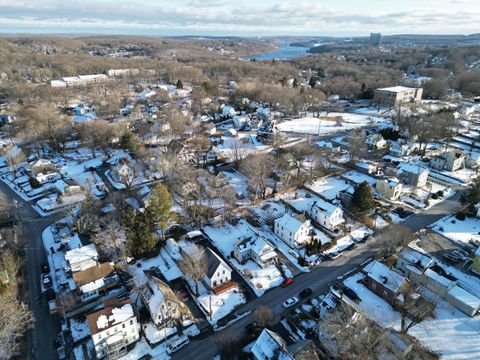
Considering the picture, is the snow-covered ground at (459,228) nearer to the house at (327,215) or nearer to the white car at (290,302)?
the house at (327,215)

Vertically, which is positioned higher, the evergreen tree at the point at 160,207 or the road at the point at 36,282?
the evergreen tree at the point at 160,207

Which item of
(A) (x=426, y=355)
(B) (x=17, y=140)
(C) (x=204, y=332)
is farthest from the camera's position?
(B) (x=17, y=140)

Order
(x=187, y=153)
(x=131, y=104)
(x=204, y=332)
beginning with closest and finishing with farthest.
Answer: (x=204, y=332)
(x=187, y=153)
(x=131, y=104)

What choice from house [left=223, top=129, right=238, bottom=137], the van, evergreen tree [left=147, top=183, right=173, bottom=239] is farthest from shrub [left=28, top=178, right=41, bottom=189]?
house [left=223, top=129, right=238, bottom=137]

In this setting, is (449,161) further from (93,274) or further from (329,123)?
(93,274)

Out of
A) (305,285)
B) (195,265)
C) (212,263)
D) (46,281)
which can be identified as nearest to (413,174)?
(305,285)

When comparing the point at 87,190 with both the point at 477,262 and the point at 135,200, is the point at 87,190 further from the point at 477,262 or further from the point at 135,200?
the point at 477,262

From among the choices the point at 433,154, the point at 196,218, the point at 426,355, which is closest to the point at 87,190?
the point at 196,218

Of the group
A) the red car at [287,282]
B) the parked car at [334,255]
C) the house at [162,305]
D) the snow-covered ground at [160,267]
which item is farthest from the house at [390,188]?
the house at [162,305]
